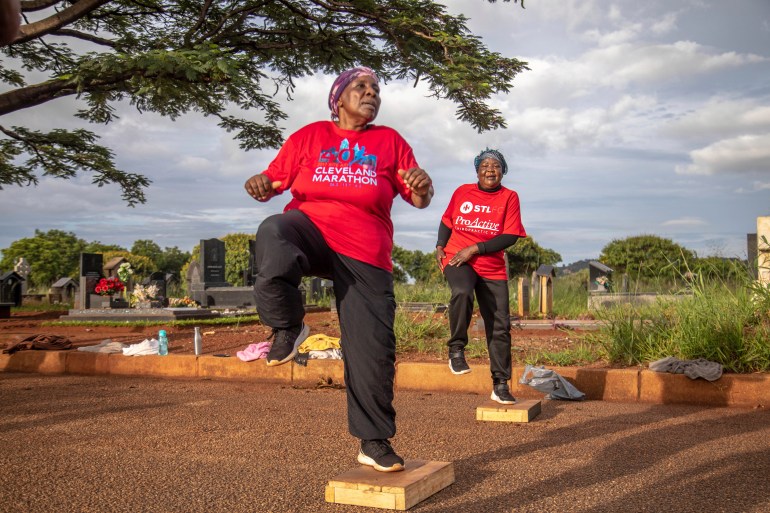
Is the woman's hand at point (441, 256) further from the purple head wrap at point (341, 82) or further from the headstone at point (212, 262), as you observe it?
the headstone at point (212, 262)

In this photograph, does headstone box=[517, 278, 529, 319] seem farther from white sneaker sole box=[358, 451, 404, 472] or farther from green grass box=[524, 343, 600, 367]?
white sneaker sole box=[358, 451, 404, 472]

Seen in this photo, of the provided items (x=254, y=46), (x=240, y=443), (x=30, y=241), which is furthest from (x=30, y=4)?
(x=30, y=241)

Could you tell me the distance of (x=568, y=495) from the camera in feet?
11.9

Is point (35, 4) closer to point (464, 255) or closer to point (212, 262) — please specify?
point (212, 262)

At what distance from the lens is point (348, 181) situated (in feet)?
11.7

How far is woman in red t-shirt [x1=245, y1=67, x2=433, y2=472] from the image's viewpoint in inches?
140

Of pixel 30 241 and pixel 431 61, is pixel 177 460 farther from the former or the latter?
pixel 30 241

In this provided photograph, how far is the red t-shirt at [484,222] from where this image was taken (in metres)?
6.01

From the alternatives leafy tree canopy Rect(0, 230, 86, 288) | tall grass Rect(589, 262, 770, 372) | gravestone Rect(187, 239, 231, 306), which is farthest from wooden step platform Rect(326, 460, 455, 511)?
leafy tree canopy Rect(0, 230, 86, 288)

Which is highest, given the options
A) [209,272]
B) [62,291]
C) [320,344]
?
[209,272]

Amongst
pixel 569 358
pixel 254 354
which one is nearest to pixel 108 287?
pixel 254 354

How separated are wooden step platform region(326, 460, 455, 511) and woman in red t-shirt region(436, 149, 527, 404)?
2348mm

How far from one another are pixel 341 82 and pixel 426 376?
177 inches

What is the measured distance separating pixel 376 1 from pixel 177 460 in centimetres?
1224
